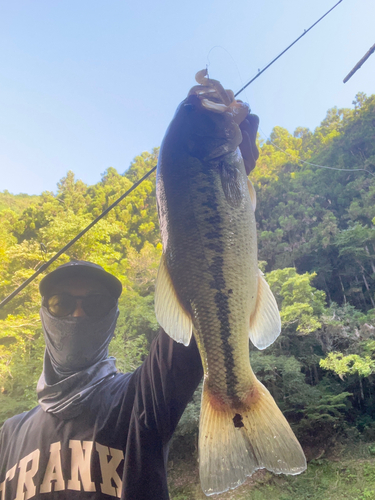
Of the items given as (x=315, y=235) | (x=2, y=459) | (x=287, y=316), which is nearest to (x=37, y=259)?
A: (x=287, y=316)

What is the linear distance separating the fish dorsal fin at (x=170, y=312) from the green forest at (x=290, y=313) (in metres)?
4.25

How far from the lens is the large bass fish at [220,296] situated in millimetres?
860

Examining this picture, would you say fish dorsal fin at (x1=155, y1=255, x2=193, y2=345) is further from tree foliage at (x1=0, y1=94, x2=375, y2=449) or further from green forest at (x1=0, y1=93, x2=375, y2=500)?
tree foliage at (x1=0, y1=94, x2=375, y2=449)

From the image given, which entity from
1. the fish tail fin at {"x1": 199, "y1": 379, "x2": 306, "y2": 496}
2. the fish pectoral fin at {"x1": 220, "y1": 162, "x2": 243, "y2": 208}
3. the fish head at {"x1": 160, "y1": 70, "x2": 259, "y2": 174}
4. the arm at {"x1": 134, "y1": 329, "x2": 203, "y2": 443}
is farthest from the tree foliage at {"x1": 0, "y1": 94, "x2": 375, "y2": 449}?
the fish tail fin at {"x1": 199, "y1": 379, "x2": 306, "y2": 496}

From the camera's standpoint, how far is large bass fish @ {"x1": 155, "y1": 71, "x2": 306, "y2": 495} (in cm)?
86

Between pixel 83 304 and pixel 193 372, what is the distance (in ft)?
3.99

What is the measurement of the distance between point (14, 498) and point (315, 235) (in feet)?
72.6

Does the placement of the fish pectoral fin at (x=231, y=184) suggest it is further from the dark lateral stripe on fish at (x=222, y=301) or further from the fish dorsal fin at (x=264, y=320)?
the fish dorsal fin at (x=264, y=320)

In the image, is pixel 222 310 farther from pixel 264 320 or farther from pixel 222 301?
pixel 264 320

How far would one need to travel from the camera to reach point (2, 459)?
1701mm

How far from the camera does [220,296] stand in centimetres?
95

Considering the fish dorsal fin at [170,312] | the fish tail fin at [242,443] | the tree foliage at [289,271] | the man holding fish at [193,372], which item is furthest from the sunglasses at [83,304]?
the tree foliage at [289,271]

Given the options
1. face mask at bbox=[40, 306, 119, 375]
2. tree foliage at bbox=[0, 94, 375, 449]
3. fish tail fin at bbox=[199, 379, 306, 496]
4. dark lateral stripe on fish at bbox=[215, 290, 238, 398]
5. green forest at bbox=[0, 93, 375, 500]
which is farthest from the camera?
tree foliage at bbox=[0, 94, 375, 449]

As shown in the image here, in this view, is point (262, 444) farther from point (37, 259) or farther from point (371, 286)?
point (371, 286)
